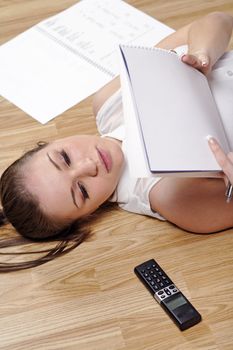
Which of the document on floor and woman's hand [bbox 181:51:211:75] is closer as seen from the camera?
woman's hand [bbox 181:51:211:75]

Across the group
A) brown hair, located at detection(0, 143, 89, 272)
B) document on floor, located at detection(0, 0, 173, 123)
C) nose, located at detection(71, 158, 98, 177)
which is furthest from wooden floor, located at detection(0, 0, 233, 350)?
document on floor, located at detection(0, 0, 173, 123)

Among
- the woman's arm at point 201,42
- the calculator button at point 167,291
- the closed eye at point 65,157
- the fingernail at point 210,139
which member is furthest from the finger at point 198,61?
the calculator button at point 167,291

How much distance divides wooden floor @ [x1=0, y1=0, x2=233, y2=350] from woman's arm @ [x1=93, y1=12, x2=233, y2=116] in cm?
30

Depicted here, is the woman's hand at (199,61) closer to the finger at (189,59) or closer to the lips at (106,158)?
the finger at (189,59)

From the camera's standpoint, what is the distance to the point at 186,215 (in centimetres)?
98

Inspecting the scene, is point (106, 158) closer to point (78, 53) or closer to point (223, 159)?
point (223, 159)

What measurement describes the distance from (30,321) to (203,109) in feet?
1.62

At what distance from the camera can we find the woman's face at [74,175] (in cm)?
98

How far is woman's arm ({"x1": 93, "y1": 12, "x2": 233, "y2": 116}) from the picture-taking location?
3.25 feet

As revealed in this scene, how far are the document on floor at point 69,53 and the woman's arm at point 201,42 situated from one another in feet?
0.24

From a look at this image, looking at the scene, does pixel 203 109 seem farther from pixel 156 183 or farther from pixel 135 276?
pixel 135 276

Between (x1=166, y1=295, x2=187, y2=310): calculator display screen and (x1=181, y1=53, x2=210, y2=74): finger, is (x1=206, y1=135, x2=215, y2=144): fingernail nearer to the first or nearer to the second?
(x1=181, y1=53, x2=210, y2=74): finger

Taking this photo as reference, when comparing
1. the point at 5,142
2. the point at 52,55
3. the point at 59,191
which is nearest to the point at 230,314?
the point at 59,191

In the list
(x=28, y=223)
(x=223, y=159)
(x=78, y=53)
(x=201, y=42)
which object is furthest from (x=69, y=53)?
(x=223, y=159)
